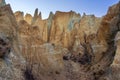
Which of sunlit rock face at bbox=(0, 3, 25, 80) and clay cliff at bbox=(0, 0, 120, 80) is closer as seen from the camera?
sunlit rock face at bbox=(0, 3, 25, 80)

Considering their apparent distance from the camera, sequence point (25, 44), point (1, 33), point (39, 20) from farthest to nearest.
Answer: point (39, 20) < point (25, 44) < point (1, 33)

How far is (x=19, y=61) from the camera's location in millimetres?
32375

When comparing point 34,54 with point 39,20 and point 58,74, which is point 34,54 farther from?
point 39,20

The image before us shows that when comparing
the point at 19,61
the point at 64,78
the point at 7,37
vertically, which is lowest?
the point at 64,78

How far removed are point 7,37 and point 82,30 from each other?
33.2m

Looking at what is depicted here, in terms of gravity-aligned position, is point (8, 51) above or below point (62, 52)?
above

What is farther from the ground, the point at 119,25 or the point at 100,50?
the point at 119,25

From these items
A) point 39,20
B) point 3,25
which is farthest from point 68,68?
point 39,20

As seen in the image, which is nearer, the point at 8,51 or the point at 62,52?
the point at 8,51

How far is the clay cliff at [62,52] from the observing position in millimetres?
31342

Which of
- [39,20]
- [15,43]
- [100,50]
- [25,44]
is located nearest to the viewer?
[15,43]

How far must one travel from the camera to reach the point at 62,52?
49438 mm

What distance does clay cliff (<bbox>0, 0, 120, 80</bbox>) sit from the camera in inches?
1234

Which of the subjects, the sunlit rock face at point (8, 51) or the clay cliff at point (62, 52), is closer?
the sunlit rock face at point (8, 51)
